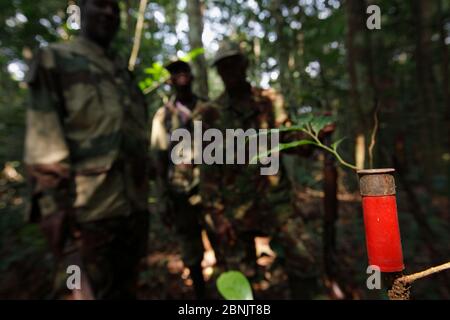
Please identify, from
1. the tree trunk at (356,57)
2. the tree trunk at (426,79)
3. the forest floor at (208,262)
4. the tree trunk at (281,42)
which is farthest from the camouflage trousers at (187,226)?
the tree trunk at (426,79)

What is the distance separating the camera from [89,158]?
7.02 feet

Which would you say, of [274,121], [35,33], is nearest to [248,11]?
[35,33]

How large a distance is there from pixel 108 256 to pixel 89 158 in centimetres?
67

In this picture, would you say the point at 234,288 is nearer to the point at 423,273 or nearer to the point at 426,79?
the point at 423,273

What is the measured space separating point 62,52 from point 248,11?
17.4 ft

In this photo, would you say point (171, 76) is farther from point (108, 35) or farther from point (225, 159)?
point (225, 159)

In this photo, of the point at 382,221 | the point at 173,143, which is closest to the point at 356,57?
the point at 173,143

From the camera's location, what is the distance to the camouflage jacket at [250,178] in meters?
2.66

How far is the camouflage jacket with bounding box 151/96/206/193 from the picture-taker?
135 inches

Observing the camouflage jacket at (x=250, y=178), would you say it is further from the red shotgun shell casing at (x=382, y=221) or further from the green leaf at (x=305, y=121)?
the red shotgun shell casing at (x=382, y=221)

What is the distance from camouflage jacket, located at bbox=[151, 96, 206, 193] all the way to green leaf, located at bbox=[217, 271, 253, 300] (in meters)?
1.96

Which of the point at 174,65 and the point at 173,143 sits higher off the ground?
the point at 174,65

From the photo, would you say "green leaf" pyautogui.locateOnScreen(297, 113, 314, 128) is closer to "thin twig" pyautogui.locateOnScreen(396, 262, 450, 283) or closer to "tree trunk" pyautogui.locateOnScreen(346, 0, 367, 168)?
"thin twig" pyautogui.locateOnScreen(396, 262, 450, 283)

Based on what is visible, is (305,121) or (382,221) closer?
(382,221)
